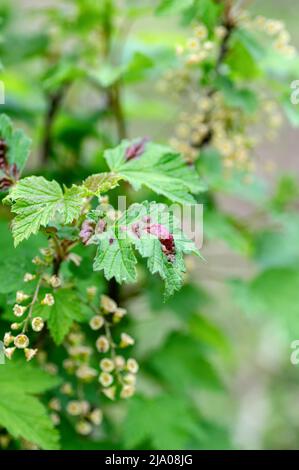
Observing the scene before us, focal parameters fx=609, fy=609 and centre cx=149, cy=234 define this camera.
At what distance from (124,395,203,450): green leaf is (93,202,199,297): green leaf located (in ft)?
1.82

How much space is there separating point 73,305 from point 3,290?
0.35 ft

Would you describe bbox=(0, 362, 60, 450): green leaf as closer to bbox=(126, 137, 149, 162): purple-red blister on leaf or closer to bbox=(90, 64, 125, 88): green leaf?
bbox=(126, 137, 149, 162): purple-red blister on leaf

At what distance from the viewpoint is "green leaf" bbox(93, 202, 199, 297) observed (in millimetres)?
768

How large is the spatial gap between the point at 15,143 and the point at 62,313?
290 mm

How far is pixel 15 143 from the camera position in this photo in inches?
38.9

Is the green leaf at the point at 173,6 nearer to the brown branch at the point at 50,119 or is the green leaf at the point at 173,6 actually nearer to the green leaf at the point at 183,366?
the brown branch at the point at 50,119

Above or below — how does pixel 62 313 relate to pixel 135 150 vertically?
below

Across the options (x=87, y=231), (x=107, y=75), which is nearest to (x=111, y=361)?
(x=87, y=231)

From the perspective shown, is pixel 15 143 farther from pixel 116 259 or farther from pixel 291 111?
pixel 291 111

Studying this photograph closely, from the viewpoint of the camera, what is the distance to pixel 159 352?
5.23 ft

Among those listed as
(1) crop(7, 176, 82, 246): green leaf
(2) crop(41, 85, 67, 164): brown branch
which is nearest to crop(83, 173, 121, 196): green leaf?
(1) crop(7, 176, 82, 246): green leaf

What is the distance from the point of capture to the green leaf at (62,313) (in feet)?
2.94

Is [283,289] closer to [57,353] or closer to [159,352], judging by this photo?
[159,352]

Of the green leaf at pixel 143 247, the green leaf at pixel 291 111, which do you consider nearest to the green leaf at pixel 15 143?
the green leaf at pixel 143 247
